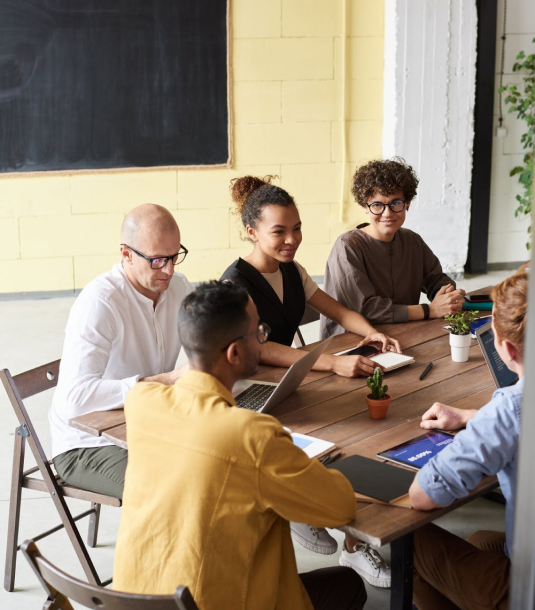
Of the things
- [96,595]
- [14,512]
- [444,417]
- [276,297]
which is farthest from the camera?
[276,297]

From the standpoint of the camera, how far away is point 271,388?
2463mm

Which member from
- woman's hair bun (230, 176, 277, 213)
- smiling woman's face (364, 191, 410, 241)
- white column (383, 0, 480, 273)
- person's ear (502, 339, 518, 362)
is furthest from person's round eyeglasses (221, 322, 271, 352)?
white column (383, 0, 480, 273)

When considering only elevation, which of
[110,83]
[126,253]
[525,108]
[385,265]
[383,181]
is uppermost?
[110,83]

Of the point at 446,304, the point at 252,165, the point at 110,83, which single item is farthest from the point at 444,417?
the point at 110,83

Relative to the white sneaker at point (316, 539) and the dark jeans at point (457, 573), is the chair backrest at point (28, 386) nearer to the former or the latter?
the white sneaker at point (316, 539)

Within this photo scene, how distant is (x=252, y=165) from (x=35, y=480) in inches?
164

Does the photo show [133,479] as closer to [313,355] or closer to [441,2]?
[313,355]

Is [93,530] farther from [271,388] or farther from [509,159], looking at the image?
[509,159]

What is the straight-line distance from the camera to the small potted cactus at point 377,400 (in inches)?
87.4

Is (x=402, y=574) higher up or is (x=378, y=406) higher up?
(x=378, y=406)

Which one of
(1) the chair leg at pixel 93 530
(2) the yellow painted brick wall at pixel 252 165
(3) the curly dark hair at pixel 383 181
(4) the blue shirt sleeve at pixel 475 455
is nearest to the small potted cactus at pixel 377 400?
(4) the blue shirt sleeve at pixel 475 455

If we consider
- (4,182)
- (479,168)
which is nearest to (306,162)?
(479,168)

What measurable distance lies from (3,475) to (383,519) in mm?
2293

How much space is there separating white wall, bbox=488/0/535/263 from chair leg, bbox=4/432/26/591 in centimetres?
501
